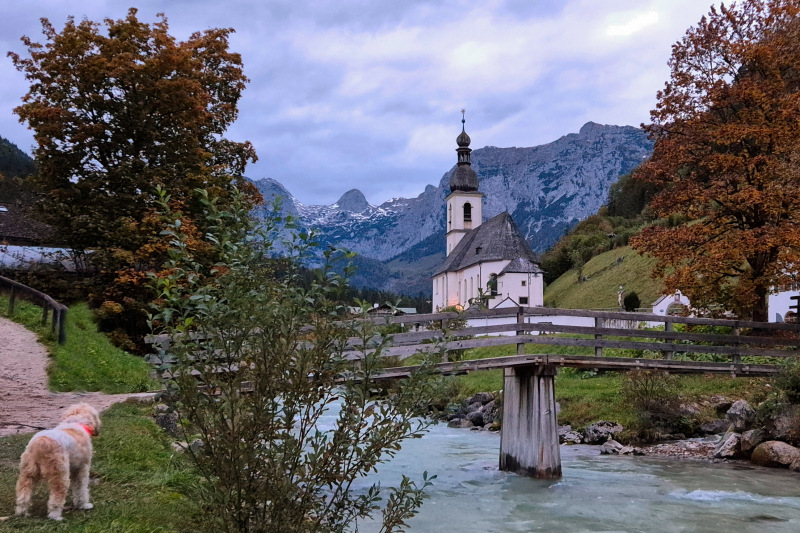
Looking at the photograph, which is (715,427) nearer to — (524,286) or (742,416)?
(742,416)

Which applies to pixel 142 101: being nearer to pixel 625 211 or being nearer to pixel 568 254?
pixel 568 254

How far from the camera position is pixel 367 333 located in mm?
5004

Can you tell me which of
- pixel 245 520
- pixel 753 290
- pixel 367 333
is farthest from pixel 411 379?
pixel 753 290

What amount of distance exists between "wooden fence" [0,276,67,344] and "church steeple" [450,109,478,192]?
67.9 m

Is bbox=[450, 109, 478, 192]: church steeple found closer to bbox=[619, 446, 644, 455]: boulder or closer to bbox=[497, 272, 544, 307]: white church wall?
bbox=[497, 272, 544, 307]: white church wall

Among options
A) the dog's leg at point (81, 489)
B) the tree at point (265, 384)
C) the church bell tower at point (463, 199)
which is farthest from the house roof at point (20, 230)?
the church bell tower at point (463, 199)

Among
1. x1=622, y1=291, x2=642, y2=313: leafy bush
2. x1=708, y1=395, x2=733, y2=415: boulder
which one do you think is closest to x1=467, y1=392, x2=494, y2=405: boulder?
x1=708, y1=395, x2=733, y2=415: boulder

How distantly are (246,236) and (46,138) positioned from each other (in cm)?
2082

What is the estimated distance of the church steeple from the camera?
283 feet

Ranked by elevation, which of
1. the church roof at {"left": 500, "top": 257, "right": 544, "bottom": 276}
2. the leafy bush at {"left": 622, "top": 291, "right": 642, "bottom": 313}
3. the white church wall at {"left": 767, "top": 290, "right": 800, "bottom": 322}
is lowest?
the white church wall at {"left": 767, "top": 290, "right": 800, "bottom": 322}

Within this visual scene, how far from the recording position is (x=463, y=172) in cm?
8875

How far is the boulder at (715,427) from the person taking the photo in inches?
711

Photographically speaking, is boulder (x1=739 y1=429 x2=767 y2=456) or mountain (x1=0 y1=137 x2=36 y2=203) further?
mountain (x1=0 y1=137 x2=36 y2=203)

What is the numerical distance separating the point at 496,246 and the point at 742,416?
2138 inches
